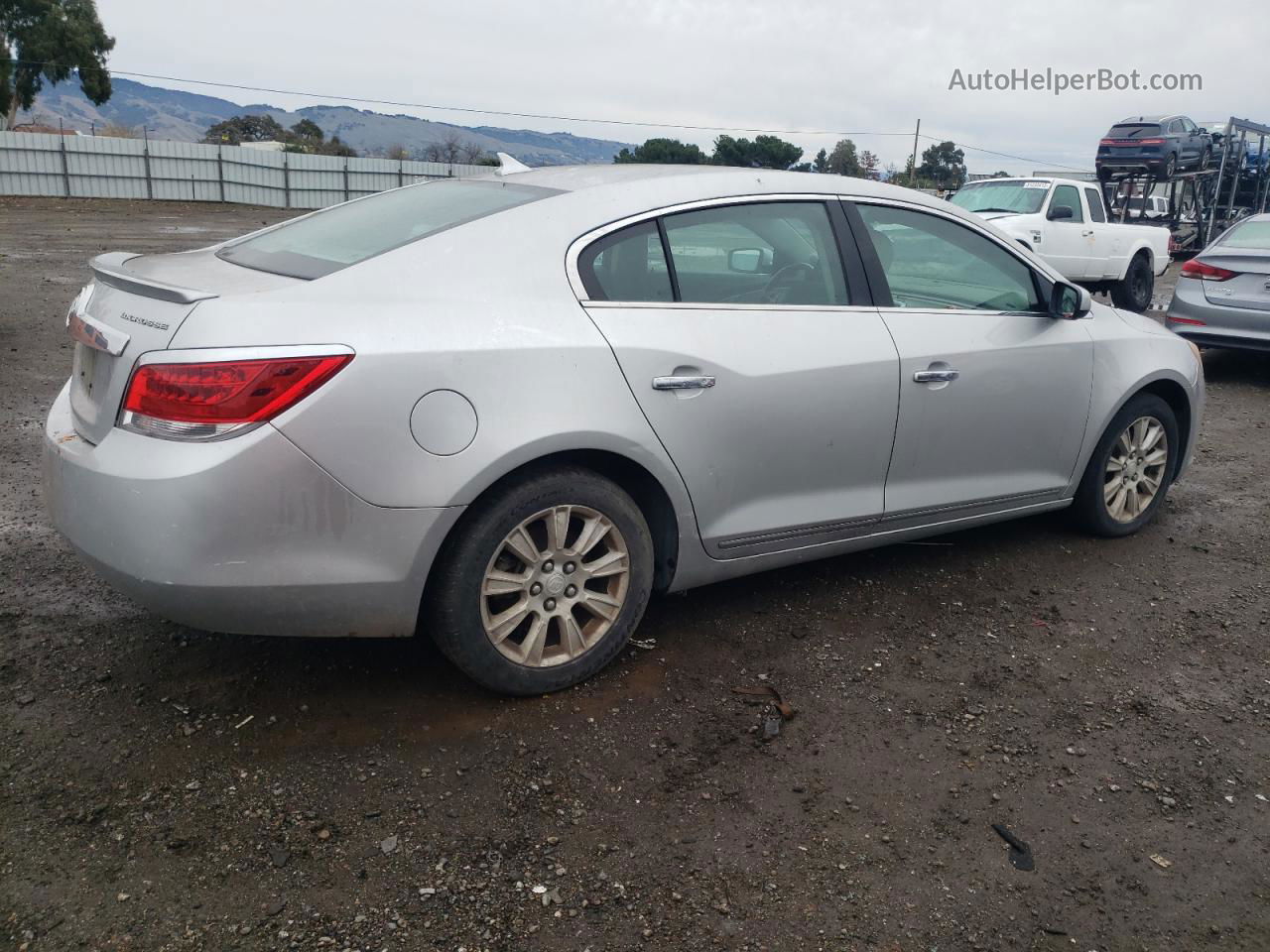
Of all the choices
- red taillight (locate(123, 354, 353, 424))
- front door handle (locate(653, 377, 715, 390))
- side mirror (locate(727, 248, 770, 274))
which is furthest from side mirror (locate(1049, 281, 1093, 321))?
red taillight (locate(123, 354, 353, 424))

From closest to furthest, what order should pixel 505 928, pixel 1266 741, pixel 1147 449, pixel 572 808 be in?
pixel 505 928 → pixel 572 808 → pixel 1266 741 → pixel 1147 449

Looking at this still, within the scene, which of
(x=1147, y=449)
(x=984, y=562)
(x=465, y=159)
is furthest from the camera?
(x=465, y=159)

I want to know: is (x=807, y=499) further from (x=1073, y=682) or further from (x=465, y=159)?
(x=465, y=159)

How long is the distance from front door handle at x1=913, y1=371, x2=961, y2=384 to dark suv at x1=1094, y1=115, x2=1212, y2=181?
18791 millimetres

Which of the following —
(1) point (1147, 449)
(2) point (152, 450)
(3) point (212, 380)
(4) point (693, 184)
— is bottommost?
(1) point (1147, 449)

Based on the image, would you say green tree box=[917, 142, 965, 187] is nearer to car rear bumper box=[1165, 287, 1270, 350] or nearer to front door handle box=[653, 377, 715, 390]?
car rear bumper box=[1165, 287, 1270, 350]

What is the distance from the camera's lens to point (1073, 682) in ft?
11.9

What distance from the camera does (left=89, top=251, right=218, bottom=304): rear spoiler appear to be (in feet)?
9.37

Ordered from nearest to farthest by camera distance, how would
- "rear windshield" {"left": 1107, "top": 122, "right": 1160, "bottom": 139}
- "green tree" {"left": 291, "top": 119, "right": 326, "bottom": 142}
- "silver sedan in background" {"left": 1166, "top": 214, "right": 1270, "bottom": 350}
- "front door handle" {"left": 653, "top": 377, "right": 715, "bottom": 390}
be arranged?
"front door handle" {"left": 653, "top": 377, "right": 715, "bottom": 390} → "silver sedan in background" {"left": 1166, "top": 214, "right": 1270, "bottom": 350} → "rear windshield" {"left": 1107, "top": 122, "right": 1160, "bottom": 139} → "green tree" {"left": 291, "top": 119, "right": 326, "bottom": 142}

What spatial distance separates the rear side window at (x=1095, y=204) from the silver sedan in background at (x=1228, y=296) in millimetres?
5509

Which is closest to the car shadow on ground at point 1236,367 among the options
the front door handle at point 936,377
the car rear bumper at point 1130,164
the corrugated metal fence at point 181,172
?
the front door handle at point 936,377

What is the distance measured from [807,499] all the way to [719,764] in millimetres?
1104

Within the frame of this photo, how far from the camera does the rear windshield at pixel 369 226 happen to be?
3275 millimetres

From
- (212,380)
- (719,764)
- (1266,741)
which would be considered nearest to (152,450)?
(212,380)
